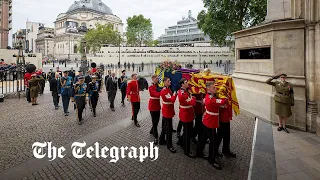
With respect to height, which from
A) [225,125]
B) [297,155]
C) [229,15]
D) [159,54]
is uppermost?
[229,15]

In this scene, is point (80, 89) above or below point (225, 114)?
above

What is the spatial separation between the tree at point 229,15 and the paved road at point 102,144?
79.7ft

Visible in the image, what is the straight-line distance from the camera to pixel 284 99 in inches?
307

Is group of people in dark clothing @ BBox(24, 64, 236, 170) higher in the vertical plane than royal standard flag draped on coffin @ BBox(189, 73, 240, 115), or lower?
lower

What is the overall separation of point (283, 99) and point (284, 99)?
30mm

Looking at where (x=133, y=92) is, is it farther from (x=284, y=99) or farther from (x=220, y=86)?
(x=284, y=99)

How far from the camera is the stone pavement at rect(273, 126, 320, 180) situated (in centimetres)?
495

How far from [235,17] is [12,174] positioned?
32.4 metres

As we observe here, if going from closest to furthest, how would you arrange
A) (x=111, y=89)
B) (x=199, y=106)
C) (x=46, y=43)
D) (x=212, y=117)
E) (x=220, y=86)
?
1. (x=212, y=117)
2. (x=220, y=86)
3. (x=199, y=106)
4. (x=111, y=89)
5. (x=46, y=43)

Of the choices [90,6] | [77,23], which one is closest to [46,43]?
[77,23]

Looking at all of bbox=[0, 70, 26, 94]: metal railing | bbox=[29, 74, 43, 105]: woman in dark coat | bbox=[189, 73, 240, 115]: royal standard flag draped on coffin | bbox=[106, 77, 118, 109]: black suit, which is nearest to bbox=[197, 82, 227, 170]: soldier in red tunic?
bbox=[189, 73, 240, 115]: royal standard flag draped on coffin

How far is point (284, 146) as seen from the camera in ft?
21.6

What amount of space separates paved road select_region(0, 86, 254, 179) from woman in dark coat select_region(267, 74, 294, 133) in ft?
3.59

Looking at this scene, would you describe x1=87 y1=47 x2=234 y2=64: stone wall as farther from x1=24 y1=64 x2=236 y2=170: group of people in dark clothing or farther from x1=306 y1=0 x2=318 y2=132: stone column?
x1=24 y1=64 x2=236 y2=170: group of people in dark clothing
